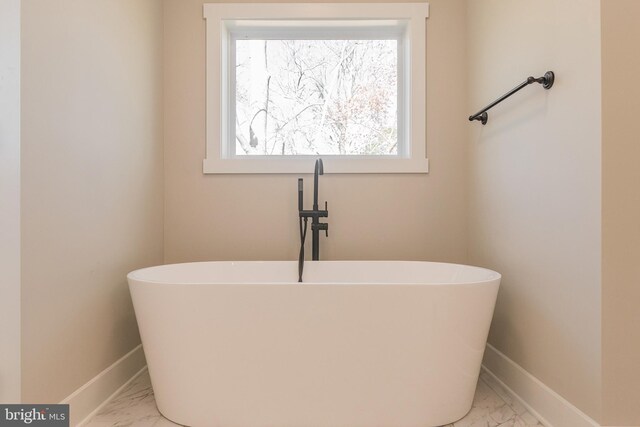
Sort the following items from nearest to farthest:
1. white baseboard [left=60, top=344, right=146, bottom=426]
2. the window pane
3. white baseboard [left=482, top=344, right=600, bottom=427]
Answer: white baseboard [left=482, top=344, right=600, bottom=427] → white baseboard [left=60, top=344, right=146, bottom=426] → the window pane

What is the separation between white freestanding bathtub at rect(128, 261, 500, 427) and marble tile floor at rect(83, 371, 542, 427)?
0.15 meters

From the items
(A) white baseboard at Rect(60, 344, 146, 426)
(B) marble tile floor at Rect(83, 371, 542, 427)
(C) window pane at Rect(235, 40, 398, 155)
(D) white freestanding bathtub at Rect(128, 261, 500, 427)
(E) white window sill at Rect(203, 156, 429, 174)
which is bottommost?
(B) marble tile floor at Rect(83, 371, 542, 427)

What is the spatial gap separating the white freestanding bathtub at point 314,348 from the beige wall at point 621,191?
1.30ft

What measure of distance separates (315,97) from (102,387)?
6.54 feet

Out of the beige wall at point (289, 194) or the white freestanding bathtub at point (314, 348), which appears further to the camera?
the beige wall at point (289, 194)

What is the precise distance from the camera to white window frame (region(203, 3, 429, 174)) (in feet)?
7.70

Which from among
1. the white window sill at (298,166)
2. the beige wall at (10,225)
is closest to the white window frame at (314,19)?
the white window sill at (298,166)

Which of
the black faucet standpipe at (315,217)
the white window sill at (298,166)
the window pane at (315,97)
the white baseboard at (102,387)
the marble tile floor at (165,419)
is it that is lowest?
the marble tile floor at (165,419)

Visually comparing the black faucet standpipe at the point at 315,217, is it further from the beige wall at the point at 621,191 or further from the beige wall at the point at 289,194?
the beige wall at the point at 621,191

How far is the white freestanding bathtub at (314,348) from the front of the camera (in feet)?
4.68

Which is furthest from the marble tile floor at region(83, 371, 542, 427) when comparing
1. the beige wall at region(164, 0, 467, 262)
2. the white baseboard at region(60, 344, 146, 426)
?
the beige wall at region(164, 0, 467, 262)

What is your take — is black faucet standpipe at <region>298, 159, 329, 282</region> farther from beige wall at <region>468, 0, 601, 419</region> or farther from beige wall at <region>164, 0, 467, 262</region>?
beige wall at <region>468, 0, 601, 419</region>

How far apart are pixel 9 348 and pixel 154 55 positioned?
1683 millimetres

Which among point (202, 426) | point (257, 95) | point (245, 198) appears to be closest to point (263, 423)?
point (202, 426)
